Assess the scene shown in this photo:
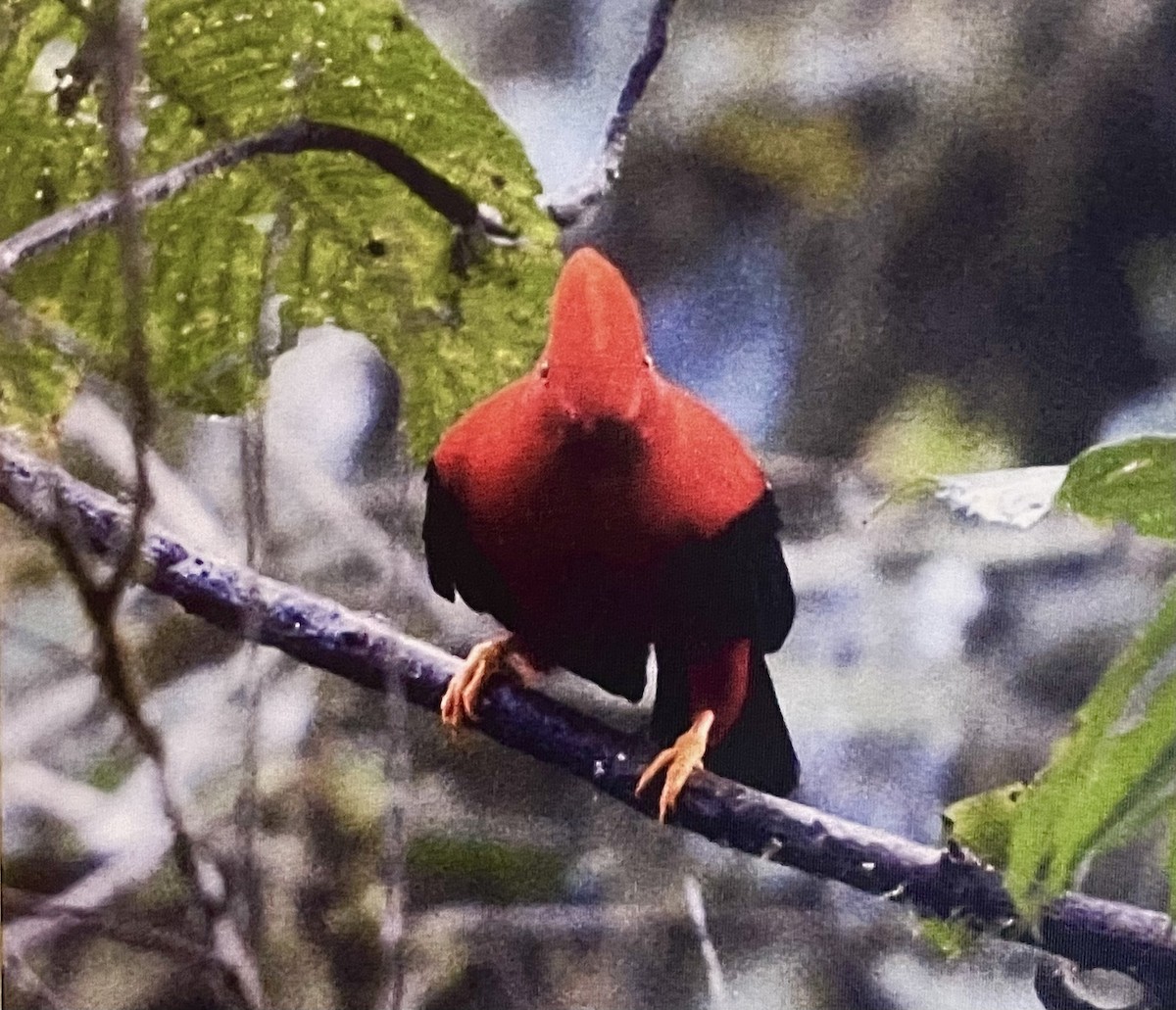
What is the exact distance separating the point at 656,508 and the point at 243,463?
1.13ft

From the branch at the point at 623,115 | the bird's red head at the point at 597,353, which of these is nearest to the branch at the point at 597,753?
the bird's red head at the point at 597,353

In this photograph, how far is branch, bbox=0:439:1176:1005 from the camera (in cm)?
100

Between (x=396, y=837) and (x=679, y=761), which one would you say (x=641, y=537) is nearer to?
(x=679, y=761)

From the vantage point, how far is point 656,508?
A: 102 centimetres

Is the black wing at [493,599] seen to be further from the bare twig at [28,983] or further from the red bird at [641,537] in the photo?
the bare twig at [28,983]

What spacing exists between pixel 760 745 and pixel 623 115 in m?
0.51

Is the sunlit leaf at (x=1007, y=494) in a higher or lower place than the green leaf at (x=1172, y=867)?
higher

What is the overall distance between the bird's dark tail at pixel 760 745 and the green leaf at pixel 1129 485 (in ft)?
0.87

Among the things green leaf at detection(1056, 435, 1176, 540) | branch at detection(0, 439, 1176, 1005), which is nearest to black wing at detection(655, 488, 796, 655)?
branch at detection(0, 439, 1176, 1005)

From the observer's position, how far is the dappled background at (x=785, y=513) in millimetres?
1002

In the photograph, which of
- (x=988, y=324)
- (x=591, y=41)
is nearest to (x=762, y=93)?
(x=591, y=41)

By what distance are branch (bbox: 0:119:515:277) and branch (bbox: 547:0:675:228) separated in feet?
0.24

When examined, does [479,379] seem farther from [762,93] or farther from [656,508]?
[762,93]

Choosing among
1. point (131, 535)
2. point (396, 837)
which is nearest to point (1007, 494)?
point (396, 837)
